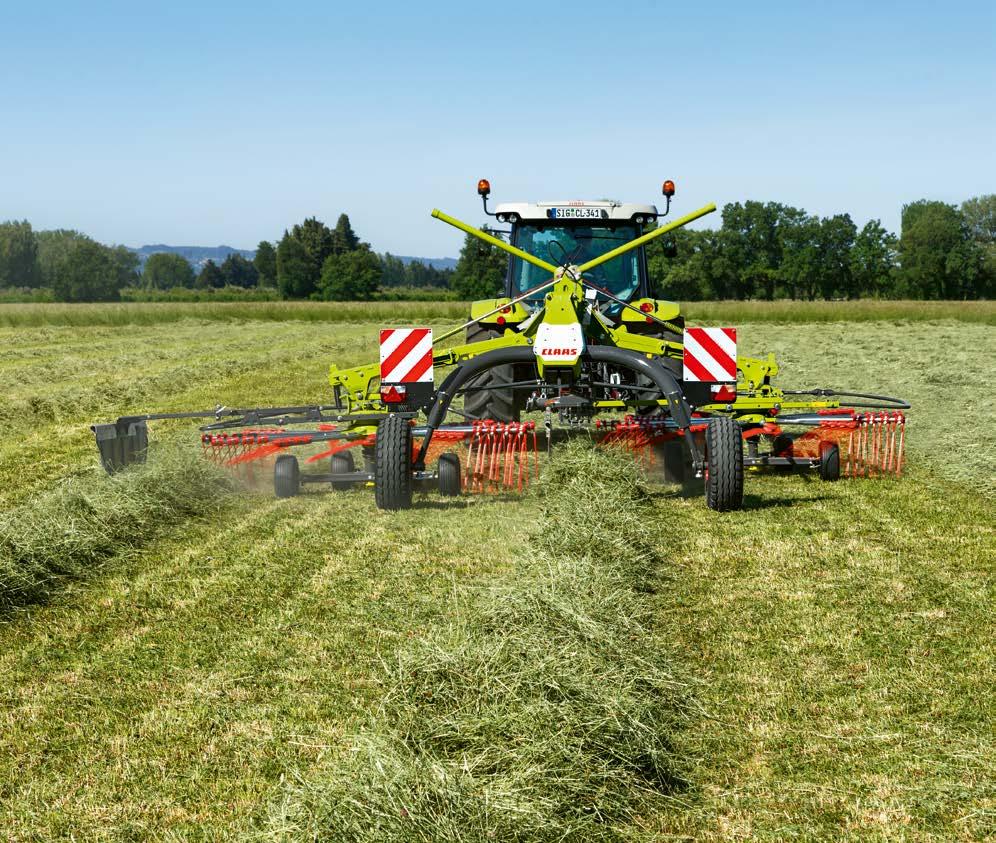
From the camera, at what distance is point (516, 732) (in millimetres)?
3168

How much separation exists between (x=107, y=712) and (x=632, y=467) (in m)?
4.59

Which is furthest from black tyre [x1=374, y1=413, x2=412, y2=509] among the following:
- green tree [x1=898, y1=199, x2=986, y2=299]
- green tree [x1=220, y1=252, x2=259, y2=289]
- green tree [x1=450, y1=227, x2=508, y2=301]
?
green tree [x1=220, y1=252, x2=259, y2=289]

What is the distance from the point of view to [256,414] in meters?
8.22

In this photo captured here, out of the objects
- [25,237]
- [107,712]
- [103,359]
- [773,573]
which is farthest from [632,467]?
[25,237]

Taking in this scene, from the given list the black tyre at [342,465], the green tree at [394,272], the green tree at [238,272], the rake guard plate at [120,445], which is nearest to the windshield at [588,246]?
the black tyre at [342,465]

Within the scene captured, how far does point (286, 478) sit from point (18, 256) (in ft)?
360

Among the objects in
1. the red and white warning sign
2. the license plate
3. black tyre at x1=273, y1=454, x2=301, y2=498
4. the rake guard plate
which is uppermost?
the license plate

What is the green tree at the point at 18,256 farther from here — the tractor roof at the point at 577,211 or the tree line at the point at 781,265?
the tractor roof at the point at 577,211

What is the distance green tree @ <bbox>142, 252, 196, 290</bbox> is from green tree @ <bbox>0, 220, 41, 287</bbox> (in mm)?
33130

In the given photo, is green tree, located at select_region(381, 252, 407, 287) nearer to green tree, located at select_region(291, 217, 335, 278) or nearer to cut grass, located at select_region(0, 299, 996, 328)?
green tree, located at select_region(291, 217, 335, 278)

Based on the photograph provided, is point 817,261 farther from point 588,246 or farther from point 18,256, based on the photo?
point 18,256

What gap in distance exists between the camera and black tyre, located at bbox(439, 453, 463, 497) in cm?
743

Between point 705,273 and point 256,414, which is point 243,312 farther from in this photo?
point 705,273

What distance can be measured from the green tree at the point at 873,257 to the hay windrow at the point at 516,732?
7316 centimetres
